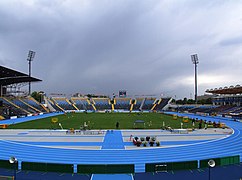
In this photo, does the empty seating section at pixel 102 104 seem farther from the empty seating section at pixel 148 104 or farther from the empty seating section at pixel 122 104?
the empty seating section at pixel 148 104

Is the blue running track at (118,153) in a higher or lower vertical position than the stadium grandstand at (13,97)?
lower

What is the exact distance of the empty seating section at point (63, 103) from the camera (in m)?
87.3

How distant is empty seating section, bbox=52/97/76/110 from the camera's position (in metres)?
87.3

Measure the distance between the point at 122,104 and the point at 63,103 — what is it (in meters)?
25.7

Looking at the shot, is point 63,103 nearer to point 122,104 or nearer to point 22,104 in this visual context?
point 122,104

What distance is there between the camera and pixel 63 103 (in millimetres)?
90062

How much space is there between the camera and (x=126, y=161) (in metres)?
14.1

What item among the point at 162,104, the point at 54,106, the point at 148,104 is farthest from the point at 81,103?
the point at 162,104

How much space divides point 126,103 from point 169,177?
3445 inches

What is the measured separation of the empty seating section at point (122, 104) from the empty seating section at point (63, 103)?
19588mm

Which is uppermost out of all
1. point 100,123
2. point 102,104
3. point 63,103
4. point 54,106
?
point 63,103

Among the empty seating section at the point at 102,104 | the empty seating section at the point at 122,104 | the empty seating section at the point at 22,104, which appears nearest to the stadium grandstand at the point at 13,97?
the empty seating section at the point at 22,104

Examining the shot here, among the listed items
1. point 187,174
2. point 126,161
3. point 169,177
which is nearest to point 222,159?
point 187,174

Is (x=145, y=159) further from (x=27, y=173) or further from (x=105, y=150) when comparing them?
(x=27, y=173)
